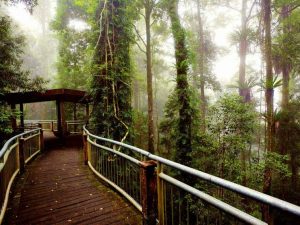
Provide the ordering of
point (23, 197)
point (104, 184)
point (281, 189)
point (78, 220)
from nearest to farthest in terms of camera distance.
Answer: point (78, 220) → point (23, 197) → point (104, 184) → point (281, 189)

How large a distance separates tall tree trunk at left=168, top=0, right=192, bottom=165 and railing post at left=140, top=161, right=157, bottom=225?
8.08 meters

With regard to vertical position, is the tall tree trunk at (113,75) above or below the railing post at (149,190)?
above

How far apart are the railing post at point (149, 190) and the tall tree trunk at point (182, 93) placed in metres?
8.08

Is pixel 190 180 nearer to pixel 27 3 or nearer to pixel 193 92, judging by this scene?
pixel 193 92

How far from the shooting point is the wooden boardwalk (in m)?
4.25

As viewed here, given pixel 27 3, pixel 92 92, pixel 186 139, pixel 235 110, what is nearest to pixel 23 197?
pixel 27 3

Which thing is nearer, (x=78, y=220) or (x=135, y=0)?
(x=78, y=220)

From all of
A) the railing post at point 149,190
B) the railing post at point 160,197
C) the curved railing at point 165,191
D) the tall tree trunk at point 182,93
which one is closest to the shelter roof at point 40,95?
the tall tree trunk at point 182,93

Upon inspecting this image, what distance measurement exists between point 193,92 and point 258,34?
4.32m

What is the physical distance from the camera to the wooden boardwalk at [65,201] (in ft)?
13.9

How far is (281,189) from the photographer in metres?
15.4

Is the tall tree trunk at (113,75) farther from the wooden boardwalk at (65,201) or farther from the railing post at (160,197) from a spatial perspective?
the railing post at (160,197)

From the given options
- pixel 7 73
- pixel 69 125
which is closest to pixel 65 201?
pixel 7 73

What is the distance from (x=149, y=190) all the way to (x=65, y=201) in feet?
8.02
